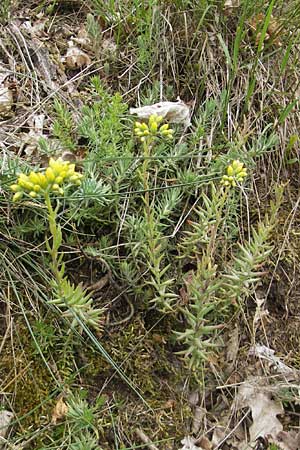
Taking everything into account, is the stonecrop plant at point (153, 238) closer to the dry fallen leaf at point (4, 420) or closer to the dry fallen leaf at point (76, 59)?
the dry fallen leaf at point (4, 420)

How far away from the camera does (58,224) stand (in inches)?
61.7

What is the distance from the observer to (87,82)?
2424 mm

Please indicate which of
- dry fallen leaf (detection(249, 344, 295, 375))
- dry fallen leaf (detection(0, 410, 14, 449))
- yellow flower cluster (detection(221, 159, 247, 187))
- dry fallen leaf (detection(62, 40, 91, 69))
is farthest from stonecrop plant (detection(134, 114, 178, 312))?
dry fallen leaf (detection(62, 40, 91, 69))

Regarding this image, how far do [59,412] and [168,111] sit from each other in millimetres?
1211

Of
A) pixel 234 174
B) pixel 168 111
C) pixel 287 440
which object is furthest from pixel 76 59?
pixel 287 440

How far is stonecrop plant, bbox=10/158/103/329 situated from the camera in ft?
4.35

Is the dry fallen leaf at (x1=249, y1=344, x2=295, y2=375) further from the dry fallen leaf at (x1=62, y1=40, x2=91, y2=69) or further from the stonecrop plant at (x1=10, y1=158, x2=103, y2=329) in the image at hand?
the dry fallen leaf at (x1=62, y1=40, x2=91, y2=69)

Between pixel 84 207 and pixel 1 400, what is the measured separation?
0.68 meters

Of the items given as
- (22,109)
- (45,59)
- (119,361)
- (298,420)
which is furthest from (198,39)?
(298,420)

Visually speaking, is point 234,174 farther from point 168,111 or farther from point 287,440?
point 287,440

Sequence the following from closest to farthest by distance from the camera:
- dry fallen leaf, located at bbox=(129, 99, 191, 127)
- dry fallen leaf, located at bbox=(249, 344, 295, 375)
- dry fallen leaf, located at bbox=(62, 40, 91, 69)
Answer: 1. dry fallen leaf, located at bbox=(249, 344, 295, 375)
2. dry fallen leaf, located at bbox=(129, 99, 191, 127)
3. dry fallen leaf, located at bbox=(62, 40, 91, 69)

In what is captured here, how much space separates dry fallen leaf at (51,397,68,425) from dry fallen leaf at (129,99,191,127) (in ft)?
3.69

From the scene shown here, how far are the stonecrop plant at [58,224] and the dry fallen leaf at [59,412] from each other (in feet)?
0.79

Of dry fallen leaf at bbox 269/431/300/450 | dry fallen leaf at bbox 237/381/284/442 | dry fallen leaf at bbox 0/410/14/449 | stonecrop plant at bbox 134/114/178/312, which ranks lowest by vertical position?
dry fallen leaf at bbox 269/431/300/450
